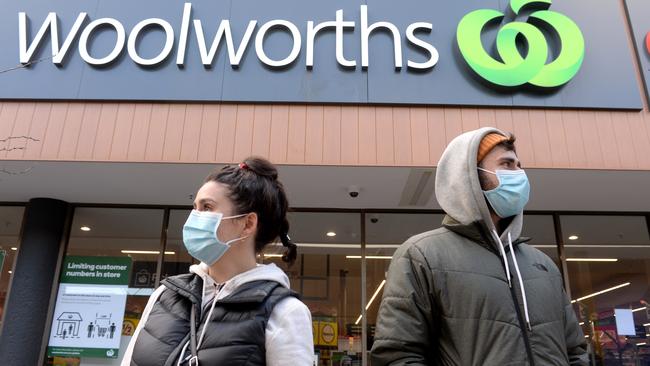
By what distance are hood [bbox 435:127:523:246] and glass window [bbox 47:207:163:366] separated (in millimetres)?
5235

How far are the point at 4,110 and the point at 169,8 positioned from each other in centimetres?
207

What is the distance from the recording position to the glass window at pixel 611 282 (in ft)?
20.4

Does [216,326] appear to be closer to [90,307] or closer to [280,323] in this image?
[280,323]

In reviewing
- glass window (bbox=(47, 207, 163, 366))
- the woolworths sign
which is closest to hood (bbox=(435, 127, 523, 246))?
the woolworths sign

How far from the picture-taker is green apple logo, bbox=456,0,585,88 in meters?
5.11

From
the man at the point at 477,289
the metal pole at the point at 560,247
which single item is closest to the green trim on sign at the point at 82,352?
the man at the point at 477,289

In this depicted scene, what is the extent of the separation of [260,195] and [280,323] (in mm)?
485

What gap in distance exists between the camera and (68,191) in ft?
19.5

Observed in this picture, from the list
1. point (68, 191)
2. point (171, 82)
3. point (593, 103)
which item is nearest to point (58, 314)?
point (68, 191)

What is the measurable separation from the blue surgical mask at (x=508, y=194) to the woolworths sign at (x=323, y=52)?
324 centimetres

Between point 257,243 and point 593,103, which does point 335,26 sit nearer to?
point 593,103

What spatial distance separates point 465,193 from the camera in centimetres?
180

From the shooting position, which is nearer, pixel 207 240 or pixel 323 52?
pixel 207 240

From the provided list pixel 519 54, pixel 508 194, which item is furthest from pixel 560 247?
pixel 508 194
